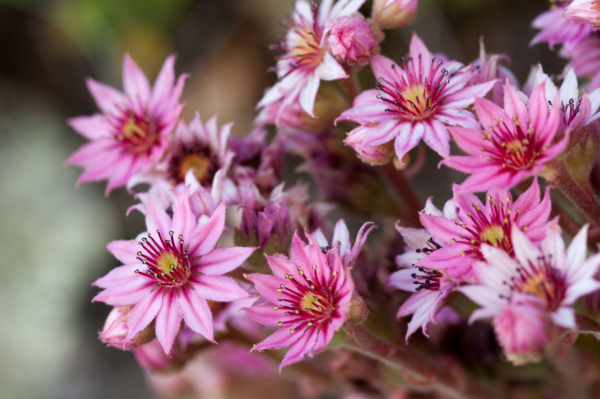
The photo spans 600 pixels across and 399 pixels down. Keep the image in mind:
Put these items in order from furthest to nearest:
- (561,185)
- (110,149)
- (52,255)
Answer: (52,255)
(110,149)
(561,185)

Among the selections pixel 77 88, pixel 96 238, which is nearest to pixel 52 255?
pixel 96 238

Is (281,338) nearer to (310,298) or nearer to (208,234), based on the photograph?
(310,298)

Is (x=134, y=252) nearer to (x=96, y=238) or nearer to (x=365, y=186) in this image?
(x=365, y=186)

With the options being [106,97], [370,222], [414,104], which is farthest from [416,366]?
[106,97]

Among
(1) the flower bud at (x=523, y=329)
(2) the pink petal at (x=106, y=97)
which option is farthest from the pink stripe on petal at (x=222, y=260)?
(2) the pink petal at (x=106, y=97)

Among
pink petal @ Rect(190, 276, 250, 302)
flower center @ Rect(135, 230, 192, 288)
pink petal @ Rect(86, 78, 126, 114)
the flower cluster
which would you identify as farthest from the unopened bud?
pink petal @ Rect(86, 78, 126, 114)

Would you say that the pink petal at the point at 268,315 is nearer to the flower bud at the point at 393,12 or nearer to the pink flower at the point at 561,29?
the flower bud at the point at 393,12

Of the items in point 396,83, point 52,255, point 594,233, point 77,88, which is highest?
point 77,88
